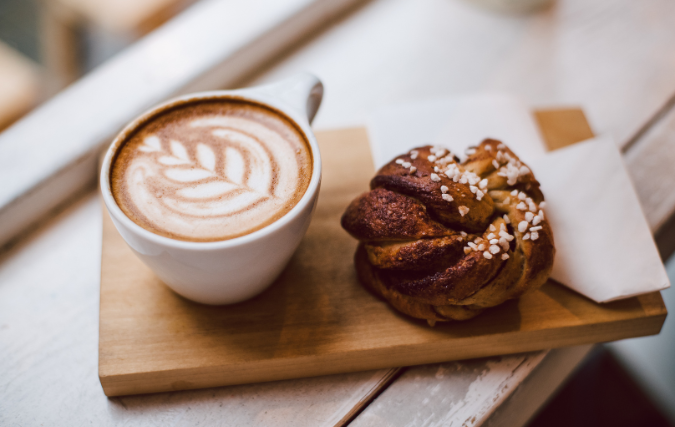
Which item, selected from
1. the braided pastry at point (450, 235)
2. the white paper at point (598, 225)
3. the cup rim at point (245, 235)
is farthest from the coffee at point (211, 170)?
the white paper at point (598, 225)

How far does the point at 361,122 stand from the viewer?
1.27 m

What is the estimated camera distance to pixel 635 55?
4.64 feet

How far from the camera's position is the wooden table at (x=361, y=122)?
781 mm

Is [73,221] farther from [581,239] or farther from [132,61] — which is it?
[581,239]

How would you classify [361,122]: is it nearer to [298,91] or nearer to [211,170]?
[298,91]

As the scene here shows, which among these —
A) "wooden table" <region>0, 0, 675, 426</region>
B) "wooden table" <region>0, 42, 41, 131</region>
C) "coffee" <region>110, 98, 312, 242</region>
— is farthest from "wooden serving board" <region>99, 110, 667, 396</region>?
"wooden table" <region>0, 42, 41, 131</region>

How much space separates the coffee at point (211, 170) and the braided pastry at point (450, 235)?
146mm

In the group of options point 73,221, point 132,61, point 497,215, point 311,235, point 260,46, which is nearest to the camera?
point 497,215

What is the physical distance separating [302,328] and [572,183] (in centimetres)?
57

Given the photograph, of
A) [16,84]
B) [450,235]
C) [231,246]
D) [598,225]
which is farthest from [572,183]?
[16,84]

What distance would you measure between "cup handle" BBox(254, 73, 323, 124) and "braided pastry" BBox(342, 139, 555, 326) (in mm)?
183

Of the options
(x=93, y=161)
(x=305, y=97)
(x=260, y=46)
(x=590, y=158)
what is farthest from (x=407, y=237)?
(x=260, y=46)

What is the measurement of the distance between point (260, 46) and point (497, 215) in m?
0.85

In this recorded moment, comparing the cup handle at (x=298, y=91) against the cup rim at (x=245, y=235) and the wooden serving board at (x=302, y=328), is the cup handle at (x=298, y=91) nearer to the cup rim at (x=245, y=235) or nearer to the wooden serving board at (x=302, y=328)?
the cup rim at (x=245, y=235)
